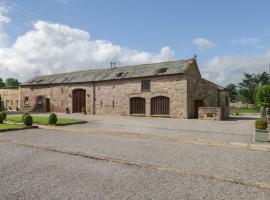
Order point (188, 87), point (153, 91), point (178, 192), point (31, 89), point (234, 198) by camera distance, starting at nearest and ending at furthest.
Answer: point (234, 198) → point (178, 192) → point (188, 87) → point (153, 91) → point (31, 89)

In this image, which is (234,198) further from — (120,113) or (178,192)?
(120,113)

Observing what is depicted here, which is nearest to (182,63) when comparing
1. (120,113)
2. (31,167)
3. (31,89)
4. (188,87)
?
(188,87)

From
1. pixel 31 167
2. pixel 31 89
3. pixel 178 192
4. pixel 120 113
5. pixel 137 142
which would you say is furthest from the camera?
pixel 31 89

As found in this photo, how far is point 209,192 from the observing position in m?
4.96

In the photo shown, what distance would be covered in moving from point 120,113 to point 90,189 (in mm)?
23837

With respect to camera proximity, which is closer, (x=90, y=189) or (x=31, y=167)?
(x=90, y=189)

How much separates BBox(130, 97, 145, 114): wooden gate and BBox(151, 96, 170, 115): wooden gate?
1.34 m

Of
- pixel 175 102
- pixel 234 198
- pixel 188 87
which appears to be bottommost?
pixel 234 198

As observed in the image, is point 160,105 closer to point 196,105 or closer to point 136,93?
point 136,93

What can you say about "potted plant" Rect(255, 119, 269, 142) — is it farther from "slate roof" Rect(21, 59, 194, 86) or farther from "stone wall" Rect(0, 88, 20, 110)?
"stone wall" Rect(0, 88, 20, 110)

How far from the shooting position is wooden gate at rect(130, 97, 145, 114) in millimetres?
27422

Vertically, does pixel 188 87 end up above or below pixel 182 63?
below

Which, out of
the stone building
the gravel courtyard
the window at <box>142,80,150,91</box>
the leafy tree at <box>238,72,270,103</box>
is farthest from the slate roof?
the leafy tree at <box>238,72,270,103</box>

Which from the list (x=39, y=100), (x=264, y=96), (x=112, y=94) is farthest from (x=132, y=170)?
(x=39, y=100)
